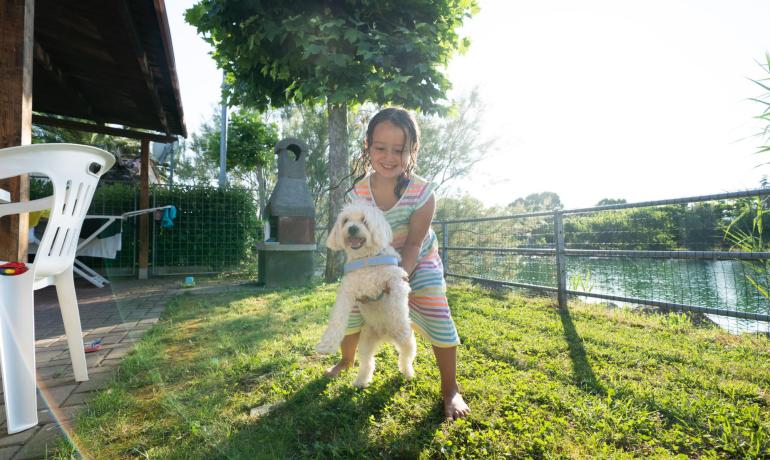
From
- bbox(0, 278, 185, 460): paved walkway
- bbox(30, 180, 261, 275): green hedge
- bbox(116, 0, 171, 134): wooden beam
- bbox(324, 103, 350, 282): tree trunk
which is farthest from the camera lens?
bbox(30, 180, 261, 275): green hedge

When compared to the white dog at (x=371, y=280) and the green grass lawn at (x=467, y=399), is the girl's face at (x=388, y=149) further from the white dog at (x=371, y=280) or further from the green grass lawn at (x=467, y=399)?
the green grass lawn at (x=467, y=399)

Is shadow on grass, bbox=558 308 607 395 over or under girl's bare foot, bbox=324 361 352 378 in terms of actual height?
under

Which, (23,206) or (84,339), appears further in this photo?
(84,339)

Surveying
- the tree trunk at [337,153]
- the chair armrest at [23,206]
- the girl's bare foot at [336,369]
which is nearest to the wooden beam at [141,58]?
the tree trunk at [337,153]

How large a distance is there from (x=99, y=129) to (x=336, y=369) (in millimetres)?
7672

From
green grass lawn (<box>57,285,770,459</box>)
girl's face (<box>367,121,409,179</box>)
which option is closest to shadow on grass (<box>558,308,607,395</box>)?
green grass lawn (<box>57,285,770,459</box>)

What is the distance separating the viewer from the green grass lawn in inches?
62.0

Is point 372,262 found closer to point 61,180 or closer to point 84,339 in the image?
point 61,180

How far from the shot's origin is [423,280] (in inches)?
81.5

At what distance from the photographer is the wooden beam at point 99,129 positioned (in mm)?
6531

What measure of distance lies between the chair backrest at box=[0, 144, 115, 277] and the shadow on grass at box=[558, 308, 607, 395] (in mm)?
3031

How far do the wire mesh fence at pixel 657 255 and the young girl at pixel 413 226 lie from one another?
2.52 m

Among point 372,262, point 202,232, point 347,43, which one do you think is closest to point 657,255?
point 372,262

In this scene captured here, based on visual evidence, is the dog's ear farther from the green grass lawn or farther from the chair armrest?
the chair armrest
